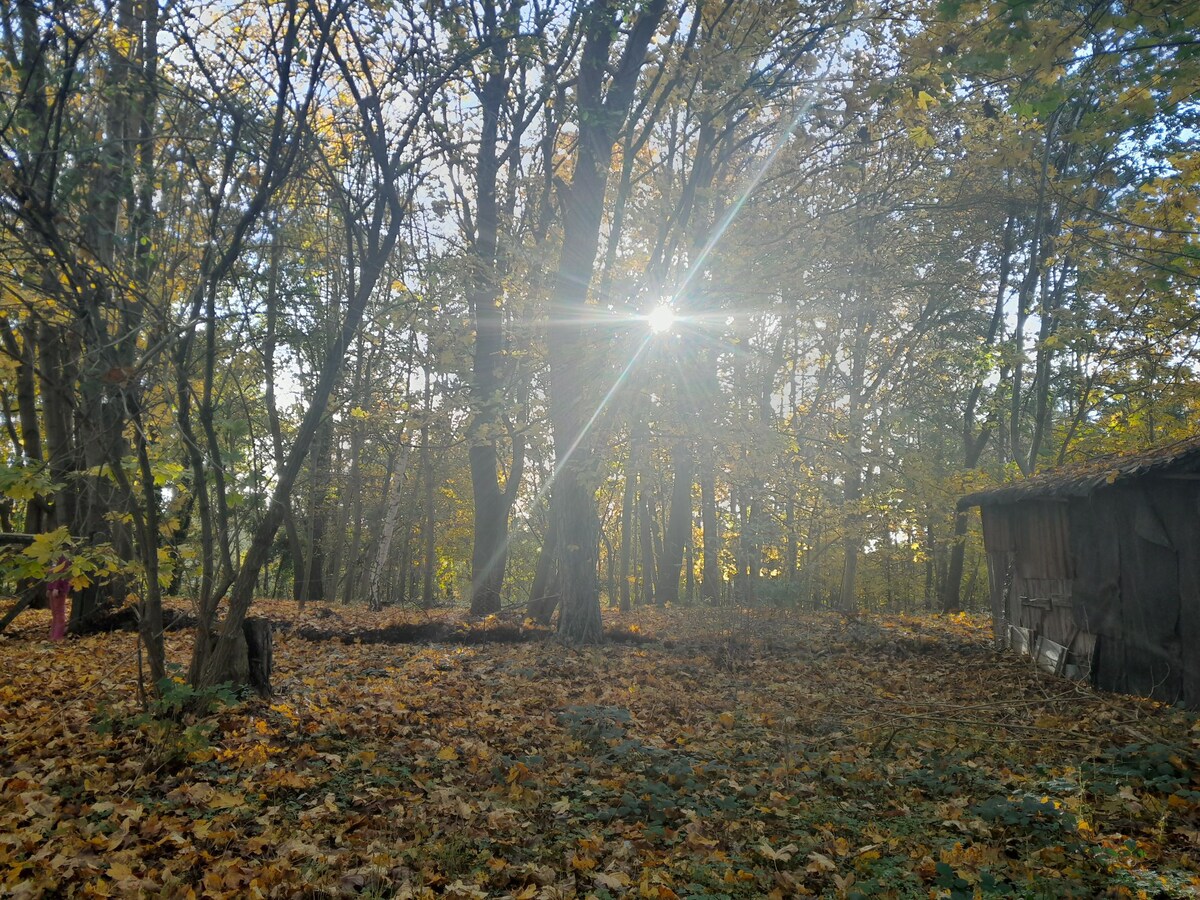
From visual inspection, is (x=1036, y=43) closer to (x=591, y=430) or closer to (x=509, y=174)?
(x=591, y=430)

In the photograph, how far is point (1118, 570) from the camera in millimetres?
9266

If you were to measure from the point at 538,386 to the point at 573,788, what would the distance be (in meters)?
10.3

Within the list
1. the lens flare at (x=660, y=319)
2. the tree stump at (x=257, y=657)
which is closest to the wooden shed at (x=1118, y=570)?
the lens flare at (x=660, y=319)

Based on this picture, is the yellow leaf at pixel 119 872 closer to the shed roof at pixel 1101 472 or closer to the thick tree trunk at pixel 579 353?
the thick tree trunk at pixel 579 353

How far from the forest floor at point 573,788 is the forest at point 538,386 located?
0.04 meters

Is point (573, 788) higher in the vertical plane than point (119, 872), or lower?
lower

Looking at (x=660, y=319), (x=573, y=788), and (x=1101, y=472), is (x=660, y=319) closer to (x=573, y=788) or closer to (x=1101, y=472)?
(x=1101, y=472)

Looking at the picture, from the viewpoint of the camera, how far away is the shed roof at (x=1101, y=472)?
785 cm

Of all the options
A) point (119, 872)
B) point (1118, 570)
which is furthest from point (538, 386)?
point (119, 872)

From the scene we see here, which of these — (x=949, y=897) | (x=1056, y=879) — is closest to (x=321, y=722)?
(x=949, y=897)

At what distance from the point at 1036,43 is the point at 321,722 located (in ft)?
24.6

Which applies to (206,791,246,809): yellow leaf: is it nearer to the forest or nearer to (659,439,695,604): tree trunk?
the forest

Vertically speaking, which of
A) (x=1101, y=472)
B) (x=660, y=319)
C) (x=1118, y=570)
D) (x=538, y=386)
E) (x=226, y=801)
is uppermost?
(x=660, y=319)

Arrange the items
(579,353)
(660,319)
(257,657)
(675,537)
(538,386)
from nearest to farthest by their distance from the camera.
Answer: (257,657), (579,353), (660,319), (538,386), (675,537)
